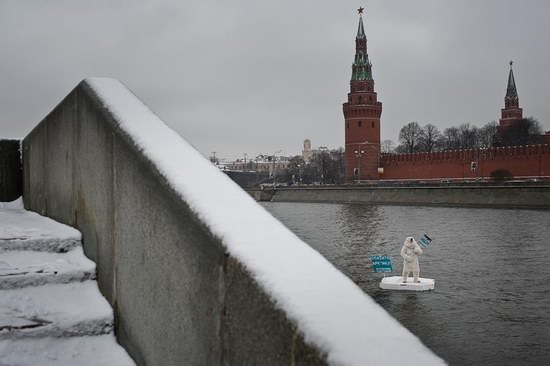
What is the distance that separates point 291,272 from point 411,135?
83386 millimetres

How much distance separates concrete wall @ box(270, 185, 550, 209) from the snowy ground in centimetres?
3136

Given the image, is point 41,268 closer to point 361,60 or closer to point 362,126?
point 362,126

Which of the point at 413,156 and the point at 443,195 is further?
the point at 413,156

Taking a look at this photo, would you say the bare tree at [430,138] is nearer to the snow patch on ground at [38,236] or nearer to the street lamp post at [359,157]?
the street lamp post at [359,157]

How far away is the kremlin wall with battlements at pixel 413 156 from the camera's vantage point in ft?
158

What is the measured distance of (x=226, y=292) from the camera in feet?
4.80

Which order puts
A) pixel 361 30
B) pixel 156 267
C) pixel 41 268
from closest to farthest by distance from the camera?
pixel 156 267
pixel 41 268
pixel 361 30

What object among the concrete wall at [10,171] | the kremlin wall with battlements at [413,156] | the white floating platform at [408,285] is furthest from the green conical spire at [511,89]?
the concrete wall at [10,171]

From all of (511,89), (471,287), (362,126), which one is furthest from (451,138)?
(471,287)

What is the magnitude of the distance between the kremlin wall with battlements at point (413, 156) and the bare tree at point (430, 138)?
30.9 ft

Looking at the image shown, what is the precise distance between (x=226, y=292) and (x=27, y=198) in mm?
4174

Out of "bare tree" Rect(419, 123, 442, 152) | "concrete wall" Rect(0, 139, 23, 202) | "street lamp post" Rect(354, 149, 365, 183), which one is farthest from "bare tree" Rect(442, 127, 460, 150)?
"concrete wall" Rect(0, 139, 23, 202)

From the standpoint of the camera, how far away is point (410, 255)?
8688 mm

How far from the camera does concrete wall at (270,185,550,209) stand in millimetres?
30969
